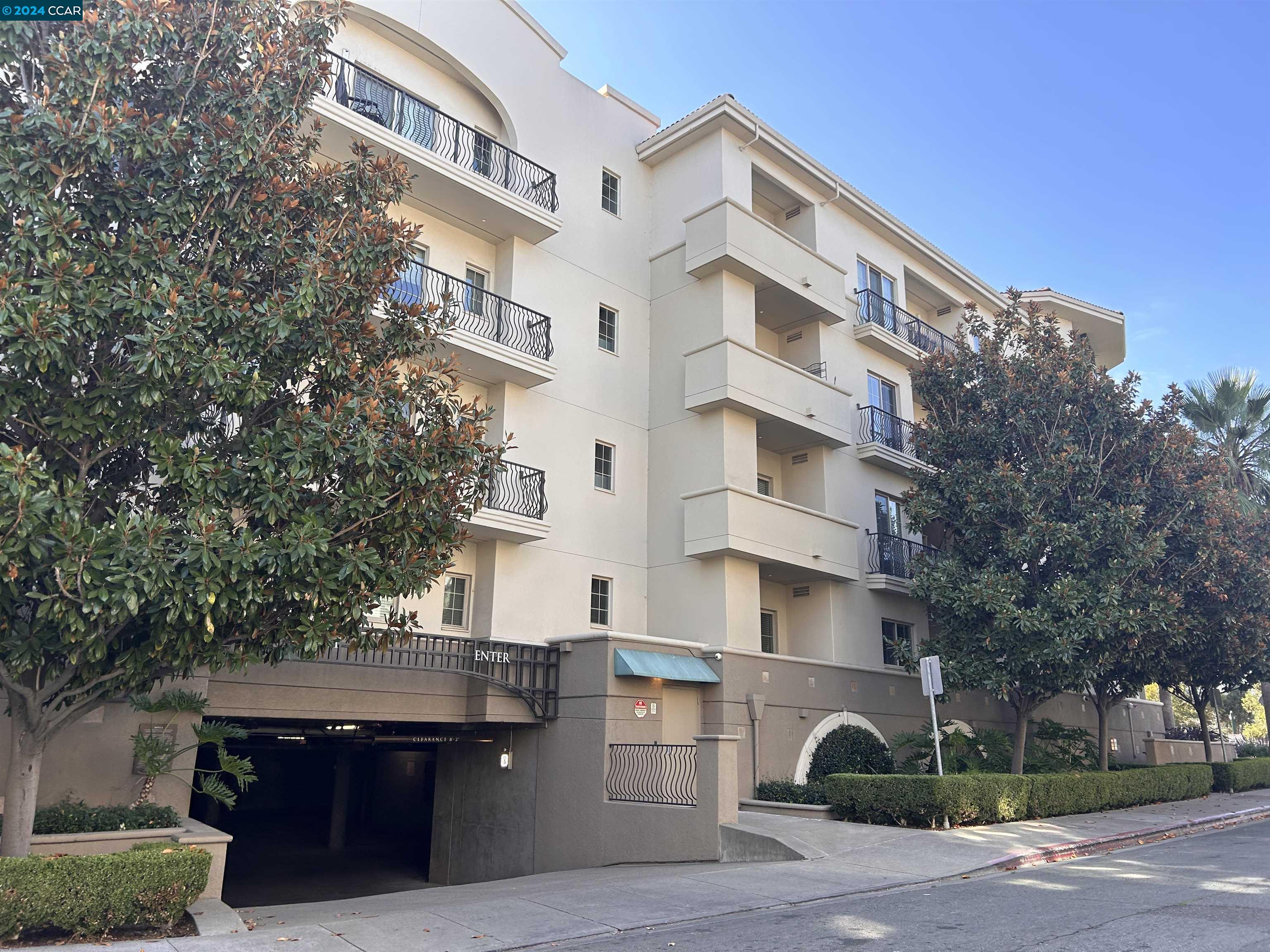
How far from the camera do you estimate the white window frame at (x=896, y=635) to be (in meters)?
24.0

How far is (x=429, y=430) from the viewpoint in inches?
403

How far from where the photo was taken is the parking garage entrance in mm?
19047

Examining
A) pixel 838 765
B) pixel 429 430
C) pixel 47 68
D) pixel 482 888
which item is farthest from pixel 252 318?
pixel 838 765

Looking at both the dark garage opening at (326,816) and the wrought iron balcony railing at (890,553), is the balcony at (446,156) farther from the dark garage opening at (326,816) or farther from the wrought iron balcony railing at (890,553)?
the wrought iron balcony railing at (890,553)

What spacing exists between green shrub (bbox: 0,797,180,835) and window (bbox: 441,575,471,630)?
7.33 meters

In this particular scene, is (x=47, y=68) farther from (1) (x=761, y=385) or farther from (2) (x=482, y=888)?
(1) (x=761, y=385)

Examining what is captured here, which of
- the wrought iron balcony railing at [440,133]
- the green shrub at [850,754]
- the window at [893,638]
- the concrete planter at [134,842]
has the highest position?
the wrought iron balcony railing at [440,133]

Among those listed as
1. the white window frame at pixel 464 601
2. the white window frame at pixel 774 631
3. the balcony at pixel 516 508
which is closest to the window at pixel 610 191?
the balcony at pixel 516 508

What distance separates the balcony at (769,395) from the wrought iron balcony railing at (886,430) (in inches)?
42.4

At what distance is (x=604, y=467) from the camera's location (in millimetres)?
21969

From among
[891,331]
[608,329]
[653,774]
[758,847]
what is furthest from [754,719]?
[891,331]

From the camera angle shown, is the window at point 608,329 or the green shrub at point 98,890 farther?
the window at point 608,329

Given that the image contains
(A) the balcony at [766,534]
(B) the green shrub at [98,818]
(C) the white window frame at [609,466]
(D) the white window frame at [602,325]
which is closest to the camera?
(B) the green shrub at [98,818]

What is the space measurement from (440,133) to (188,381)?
13315 mm
